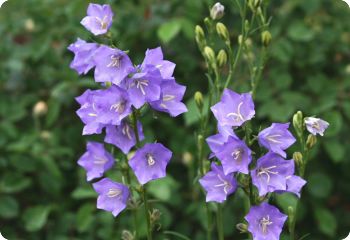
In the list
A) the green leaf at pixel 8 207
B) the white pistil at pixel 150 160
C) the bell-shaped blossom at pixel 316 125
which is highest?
the bell-shaped blossom at pixel 316 125

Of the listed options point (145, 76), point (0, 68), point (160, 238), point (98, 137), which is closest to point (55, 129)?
point (98, 137)

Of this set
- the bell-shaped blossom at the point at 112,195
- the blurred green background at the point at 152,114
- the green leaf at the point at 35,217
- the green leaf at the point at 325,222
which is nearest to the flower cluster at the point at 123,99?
the bell-shaped blossom at the point at 112,195

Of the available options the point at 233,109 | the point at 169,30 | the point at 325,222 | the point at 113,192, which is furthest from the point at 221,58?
the point at 325,222

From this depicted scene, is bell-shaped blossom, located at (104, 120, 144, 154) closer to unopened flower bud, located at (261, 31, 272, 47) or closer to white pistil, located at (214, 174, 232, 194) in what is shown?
white pistil, located at (214, 174, 232, 194)

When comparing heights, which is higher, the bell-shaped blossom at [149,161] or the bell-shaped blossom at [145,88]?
the bell-shaped blossom at [145,88]

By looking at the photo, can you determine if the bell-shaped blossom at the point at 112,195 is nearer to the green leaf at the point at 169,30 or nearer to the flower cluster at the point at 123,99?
the flower cluster at the point at 123,99

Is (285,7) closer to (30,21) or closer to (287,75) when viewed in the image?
(287,75)
